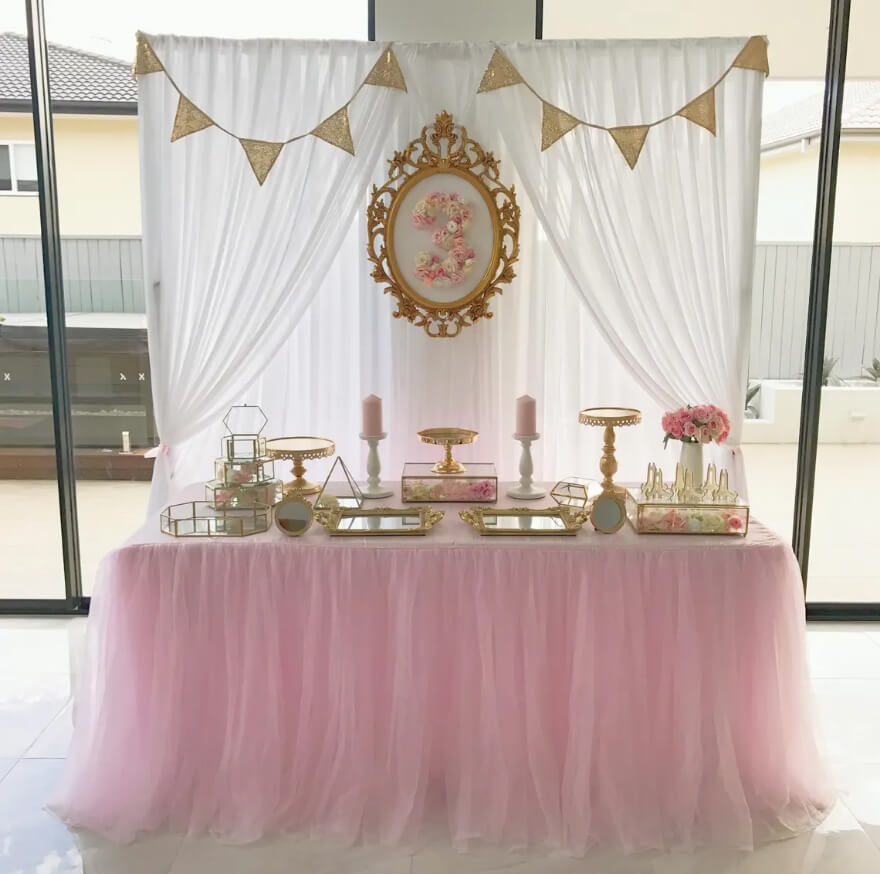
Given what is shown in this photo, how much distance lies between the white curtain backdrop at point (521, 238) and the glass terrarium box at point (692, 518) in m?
0.73

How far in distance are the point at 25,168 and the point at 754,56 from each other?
8.66ft

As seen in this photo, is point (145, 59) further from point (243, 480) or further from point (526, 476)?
point (526, 476)

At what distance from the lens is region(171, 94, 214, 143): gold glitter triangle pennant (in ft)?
9.25

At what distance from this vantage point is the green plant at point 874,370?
3725 mm

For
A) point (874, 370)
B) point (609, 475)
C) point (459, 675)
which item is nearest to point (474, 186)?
point (609, 475)

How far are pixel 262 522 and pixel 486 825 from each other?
3.16ft

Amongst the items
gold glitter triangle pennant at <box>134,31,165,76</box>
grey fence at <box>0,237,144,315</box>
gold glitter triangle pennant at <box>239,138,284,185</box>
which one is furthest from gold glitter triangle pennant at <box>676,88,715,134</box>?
grey fence at <box>0,237,144,315</box>

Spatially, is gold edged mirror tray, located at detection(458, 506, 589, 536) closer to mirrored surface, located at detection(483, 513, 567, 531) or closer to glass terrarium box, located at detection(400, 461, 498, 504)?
mirrored surface, located at detection(483, 513, 567, 531)

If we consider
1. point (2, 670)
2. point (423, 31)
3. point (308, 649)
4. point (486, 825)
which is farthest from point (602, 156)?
point (2, 670)

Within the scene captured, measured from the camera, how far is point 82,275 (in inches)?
136

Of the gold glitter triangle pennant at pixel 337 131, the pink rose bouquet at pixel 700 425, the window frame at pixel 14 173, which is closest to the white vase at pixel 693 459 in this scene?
the pink rose bouquet at pixel 700 425

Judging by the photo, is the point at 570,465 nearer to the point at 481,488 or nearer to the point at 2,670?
the point at 481,488

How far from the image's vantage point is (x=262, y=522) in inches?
92.1

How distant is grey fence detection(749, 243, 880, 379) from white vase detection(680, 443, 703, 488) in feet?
4.30
